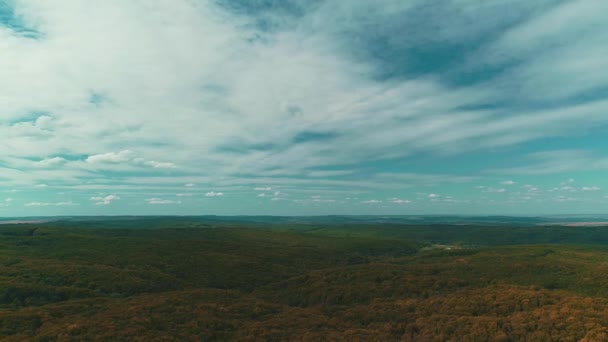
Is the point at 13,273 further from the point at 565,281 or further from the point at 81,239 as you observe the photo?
the point at 565,281

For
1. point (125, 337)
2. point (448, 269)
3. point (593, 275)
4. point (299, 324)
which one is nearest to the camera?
point (125, 337)

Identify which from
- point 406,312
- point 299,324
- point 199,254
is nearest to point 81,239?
point 199,254

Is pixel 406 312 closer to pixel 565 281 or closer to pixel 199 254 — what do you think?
pixel 565 281

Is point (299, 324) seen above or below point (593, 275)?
below

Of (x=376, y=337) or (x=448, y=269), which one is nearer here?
(x=376, y=337)

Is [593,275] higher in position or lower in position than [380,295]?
higher

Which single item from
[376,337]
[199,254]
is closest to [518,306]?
[376,337]

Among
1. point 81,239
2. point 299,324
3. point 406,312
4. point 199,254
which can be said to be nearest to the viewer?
point 299,324

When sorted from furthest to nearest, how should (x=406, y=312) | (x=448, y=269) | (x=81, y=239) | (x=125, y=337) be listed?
1. (x=81, y=239)
2. (x=448, y=269)
3. (x=406, y=312)
4. (x=125, y=337)

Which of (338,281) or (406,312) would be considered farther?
(338,281)
